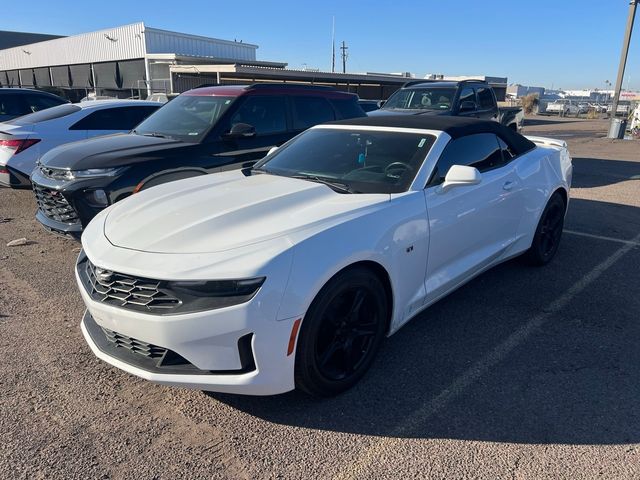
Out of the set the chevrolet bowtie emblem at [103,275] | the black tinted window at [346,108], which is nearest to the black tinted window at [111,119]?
the black tinted window at [346,108]

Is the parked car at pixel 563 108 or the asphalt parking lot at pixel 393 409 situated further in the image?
the parked car at pixel 563 108

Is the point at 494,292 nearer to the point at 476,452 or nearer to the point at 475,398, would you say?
the point at 475,398

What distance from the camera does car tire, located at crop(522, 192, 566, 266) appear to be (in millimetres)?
4988

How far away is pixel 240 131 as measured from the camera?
5.75 metres

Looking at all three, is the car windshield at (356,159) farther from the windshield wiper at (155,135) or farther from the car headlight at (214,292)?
the windshield wiper at (155,135)

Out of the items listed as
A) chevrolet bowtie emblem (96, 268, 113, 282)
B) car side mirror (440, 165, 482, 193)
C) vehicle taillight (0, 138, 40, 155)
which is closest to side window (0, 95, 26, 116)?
vehicle taillight (0, 138, 40, 155)

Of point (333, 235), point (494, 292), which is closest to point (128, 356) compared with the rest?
point (333, 235)

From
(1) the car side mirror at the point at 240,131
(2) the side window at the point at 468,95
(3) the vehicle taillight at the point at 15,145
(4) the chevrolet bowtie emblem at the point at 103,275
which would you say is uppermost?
(2) the side window at the point at 468,95

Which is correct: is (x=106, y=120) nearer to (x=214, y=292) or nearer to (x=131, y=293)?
(x=131, y=293)

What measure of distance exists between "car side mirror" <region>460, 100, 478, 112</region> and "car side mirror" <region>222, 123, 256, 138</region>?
6.28 m

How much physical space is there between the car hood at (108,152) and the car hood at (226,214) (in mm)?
1529

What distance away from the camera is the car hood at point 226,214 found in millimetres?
2760

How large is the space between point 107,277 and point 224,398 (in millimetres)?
989

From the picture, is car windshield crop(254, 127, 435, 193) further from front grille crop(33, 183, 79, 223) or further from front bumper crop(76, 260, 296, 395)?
front grille crop(33, 183, 79, 223)
